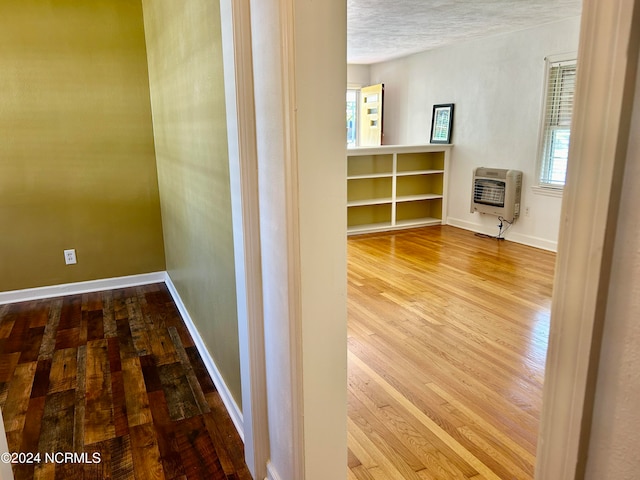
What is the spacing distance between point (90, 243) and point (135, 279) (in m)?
0.49

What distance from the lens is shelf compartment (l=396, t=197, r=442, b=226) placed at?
6.39 metres

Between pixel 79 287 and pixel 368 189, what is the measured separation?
3.64 metres

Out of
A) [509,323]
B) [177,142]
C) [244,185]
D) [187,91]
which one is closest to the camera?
[244,185]

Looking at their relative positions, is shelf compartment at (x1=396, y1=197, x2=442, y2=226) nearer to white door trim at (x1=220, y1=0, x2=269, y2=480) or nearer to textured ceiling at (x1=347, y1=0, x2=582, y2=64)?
textured ceiling at (x1=347, y1=0, x2=582, y2=64)

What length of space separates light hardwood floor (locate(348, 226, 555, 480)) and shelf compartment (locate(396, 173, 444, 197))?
180cm

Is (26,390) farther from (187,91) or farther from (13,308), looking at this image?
(187,91)

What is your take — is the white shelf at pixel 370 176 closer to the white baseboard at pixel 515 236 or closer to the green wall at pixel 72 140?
the white baseboard at pixel 515 236

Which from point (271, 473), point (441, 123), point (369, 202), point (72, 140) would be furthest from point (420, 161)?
point (271, 473)

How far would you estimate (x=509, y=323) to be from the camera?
315 cm

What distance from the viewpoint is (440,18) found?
4684 millimetres

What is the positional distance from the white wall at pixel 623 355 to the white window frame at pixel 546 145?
16.3 feet

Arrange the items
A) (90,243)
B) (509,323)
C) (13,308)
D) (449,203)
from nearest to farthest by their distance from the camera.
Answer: (509,323)
(13,308)
(90,243)
(449,203)

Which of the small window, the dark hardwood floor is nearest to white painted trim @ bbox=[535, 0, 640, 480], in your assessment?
the dark hardwood floor

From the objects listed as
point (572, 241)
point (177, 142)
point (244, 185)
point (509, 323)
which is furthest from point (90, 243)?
point (572, 241)
